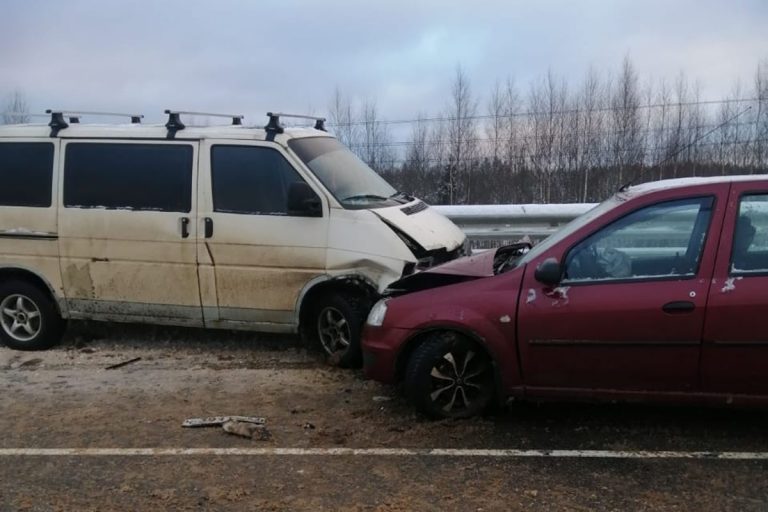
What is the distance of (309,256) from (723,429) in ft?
11.2

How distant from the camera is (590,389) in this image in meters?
4.23

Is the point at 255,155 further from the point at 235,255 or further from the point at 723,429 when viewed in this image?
the point at 723,429

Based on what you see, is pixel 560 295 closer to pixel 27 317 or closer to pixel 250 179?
pixel 250 179

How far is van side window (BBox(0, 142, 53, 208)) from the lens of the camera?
657cm

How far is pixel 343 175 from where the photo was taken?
21.0ft

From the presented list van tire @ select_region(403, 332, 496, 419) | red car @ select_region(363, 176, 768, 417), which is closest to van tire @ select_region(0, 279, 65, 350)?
red car @ select_region(363, 176, 768, 417)

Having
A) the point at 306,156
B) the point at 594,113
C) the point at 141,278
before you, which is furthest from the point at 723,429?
the point at 594,113

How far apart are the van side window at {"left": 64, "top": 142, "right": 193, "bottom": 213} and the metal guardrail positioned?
12.1 feet

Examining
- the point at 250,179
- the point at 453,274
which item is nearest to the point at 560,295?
the point at 453,274

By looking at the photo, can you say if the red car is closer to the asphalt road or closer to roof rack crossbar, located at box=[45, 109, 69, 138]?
the asphalt road

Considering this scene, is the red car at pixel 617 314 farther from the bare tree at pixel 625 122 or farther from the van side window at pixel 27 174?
the bare tree at pixel 625 122

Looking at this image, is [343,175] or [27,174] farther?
[27,174]

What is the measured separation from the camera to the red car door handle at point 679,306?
397 cm

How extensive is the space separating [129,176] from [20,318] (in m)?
1.86
